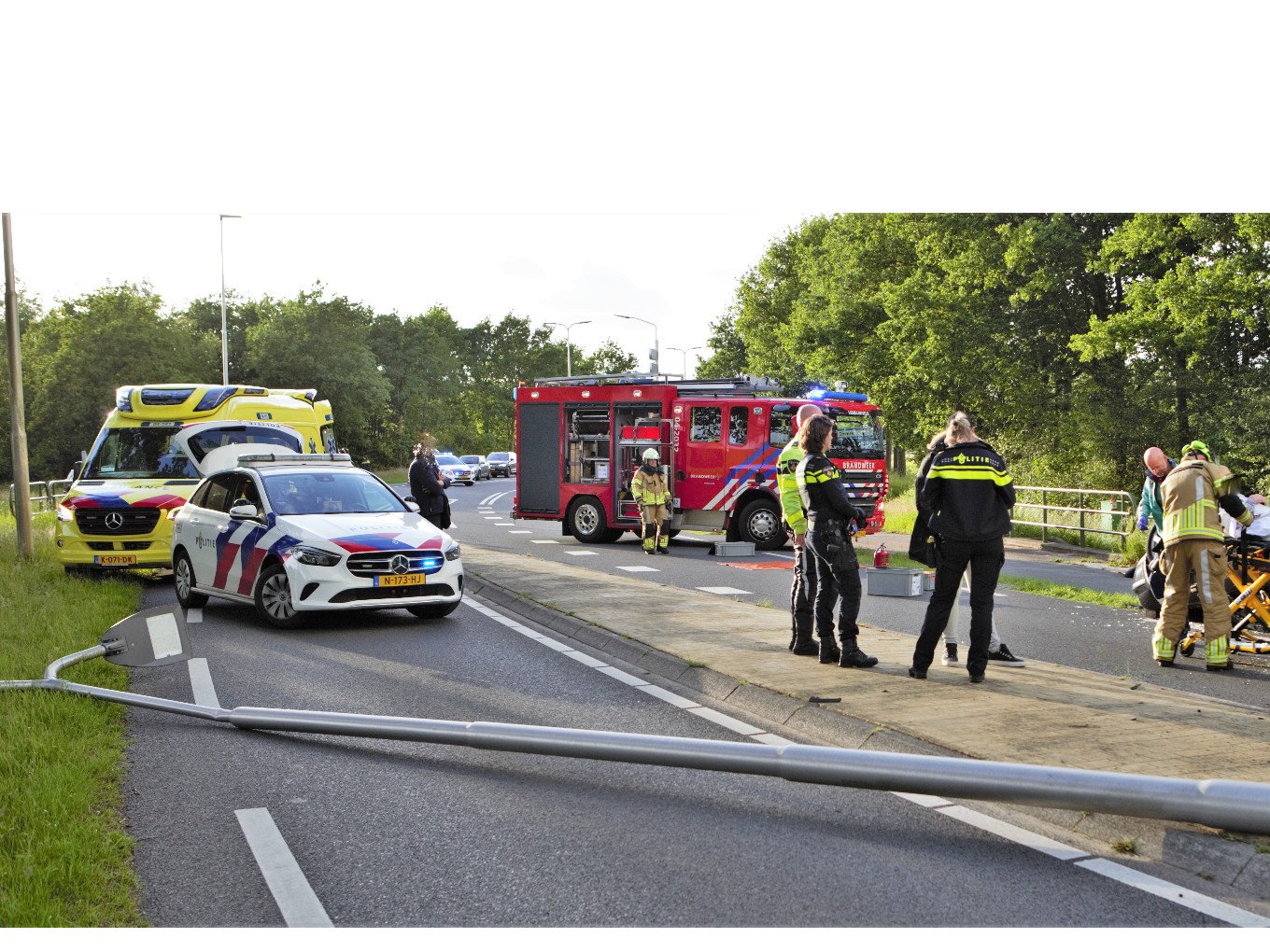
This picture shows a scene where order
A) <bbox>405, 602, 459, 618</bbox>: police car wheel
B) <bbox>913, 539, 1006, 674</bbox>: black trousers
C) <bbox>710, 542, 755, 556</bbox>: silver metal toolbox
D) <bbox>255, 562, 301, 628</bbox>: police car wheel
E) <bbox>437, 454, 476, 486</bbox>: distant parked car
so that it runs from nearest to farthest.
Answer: <bbox>913, 539, 1006, 674</bbox>: black trousers, <bbox>255, 562, 301, 628</bbox>: police car wheel, <bbox>405, 602, 459, 618</bbox>: police car wheel, <bbox>710, 542, 755, 556</bbox>: silver metal toolbox, <bbox>437, 454, 476, 486</bbox>: distant parked car

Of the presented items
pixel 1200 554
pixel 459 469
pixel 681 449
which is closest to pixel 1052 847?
pixel 1200 554

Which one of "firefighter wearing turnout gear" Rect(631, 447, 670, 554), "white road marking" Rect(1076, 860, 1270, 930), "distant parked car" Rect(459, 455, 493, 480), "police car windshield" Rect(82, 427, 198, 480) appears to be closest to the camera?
"white road marking" Rect(1076, 860, 1270, 930)

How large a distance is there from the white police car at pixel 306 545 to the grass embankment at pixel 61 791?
5.06 feet

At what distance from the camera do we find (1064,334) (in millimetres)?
33406

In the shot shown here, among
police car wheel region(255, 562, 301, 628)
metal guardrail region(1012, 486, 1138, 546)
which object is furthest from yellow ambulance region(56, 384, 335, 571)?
metal guardrail region(1012, 486, 1138, 546)

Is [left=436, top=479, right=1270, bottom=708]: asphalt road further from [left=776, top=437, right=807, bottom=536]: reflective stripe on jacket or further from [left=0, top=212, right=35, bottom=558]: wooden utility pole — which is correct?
[left=0, top=212, right=35, bottom=558]: wooden utility pole

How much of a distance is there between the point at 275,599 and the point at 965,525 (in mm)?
6601

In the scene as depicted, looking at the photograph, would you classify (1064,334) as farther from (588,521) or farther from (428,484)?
(428,484)

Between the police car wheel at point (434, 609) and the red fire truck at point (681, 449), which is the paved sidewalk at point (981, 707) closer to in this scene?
the police car wheel at point (434, 609)

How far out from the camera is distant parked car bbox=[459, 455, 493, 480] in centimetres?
6397

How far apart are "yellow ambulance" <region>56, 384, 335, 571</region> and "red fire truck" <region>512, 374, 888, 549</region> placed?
17.8 feet

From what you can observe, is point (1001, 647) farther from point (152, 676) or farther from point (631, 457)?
point (631, 457)

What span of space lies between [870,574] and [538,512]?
10.8 m

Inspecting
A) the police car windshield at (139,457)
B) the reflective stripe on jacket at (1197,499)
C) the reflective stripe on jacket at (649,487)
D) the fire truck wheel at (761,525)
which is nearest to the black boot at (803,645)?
the reflective stripe on jacket at (1197,499)
